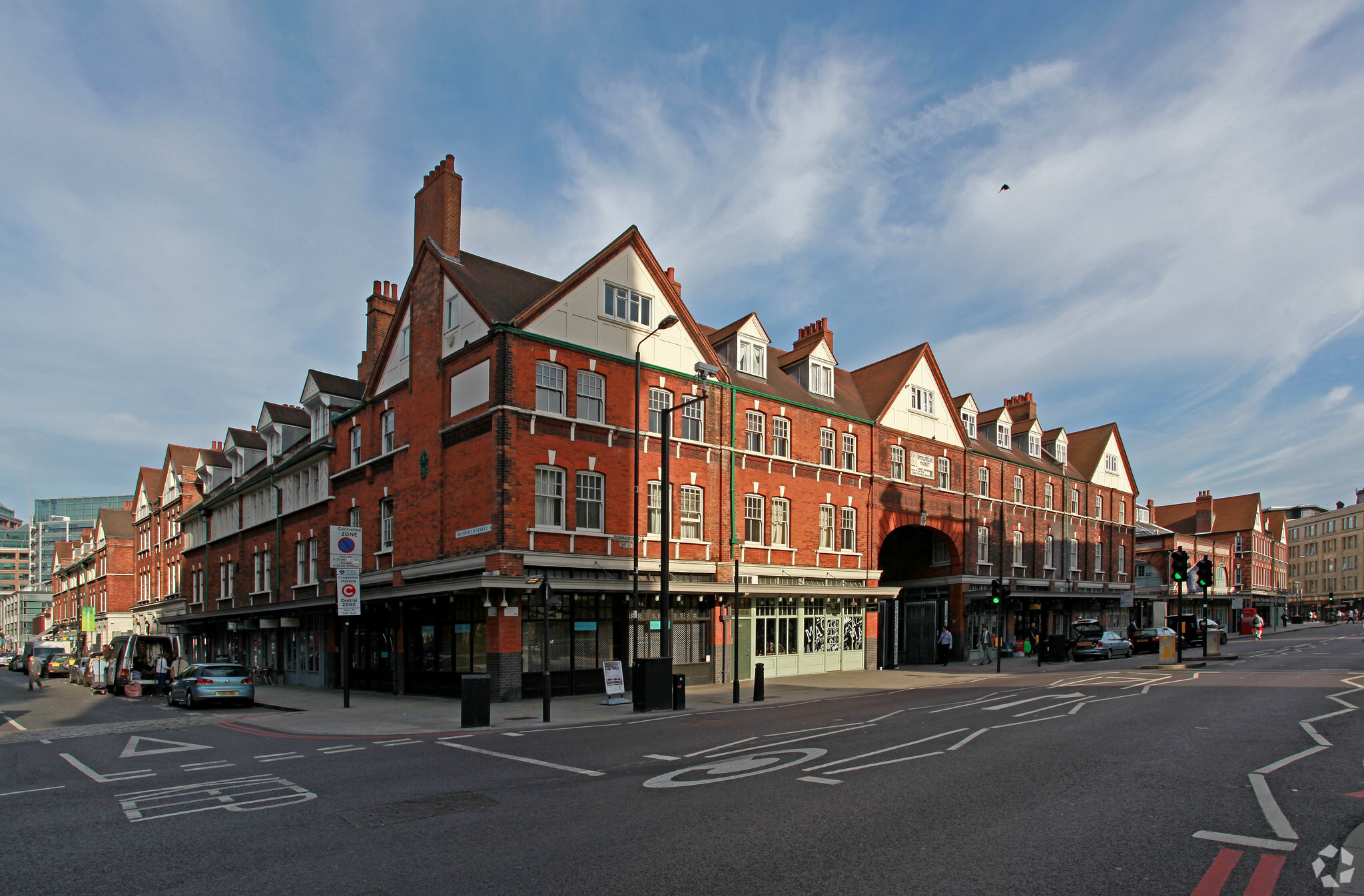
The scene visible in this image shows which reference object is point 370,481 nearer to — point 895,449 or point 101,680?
point 101,680

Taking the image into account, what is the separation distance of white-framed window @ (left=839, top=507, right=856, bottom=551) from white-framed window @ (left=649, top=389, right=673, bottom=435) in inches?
397

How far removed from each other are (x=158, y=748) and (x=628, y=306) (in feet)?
59.0

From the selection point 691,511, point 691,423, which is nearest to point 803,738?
point 691,511

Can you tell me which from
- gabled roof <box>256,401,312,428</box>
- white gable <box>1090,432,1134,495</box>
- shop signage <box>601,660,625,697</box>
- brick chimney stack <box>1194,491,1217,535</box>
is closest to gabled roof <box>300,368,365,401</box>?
gabled roof <box>256,401,312,428</box>

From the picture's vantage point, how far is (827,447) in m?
35.0

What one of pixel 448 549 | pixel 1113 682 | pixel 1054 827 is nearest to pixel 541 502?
pixel 448 549

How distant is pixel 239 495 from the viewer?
1759 inches

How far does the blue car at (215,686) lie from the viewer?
81.1 feet

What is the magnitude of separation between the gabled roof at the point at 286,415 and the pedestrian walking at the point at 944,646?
32209 millimetres

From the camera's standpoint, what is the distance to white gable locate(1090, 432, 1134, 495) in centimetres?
5431

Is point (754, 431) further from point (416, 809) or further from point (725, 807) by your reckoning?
point (416, 809)

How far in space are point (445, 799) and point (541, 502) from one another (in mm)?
15589

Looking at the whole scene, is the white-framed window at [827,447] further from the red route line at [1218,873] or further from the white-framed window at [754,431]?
the red route line at [1218,873]

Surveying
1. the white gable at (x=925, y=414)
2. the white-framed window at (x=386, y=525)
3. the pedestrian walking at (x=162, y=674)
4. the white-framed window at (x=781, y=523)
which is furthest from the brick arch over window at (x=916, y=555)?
the pedestrian walking at (x=162, y=674)
